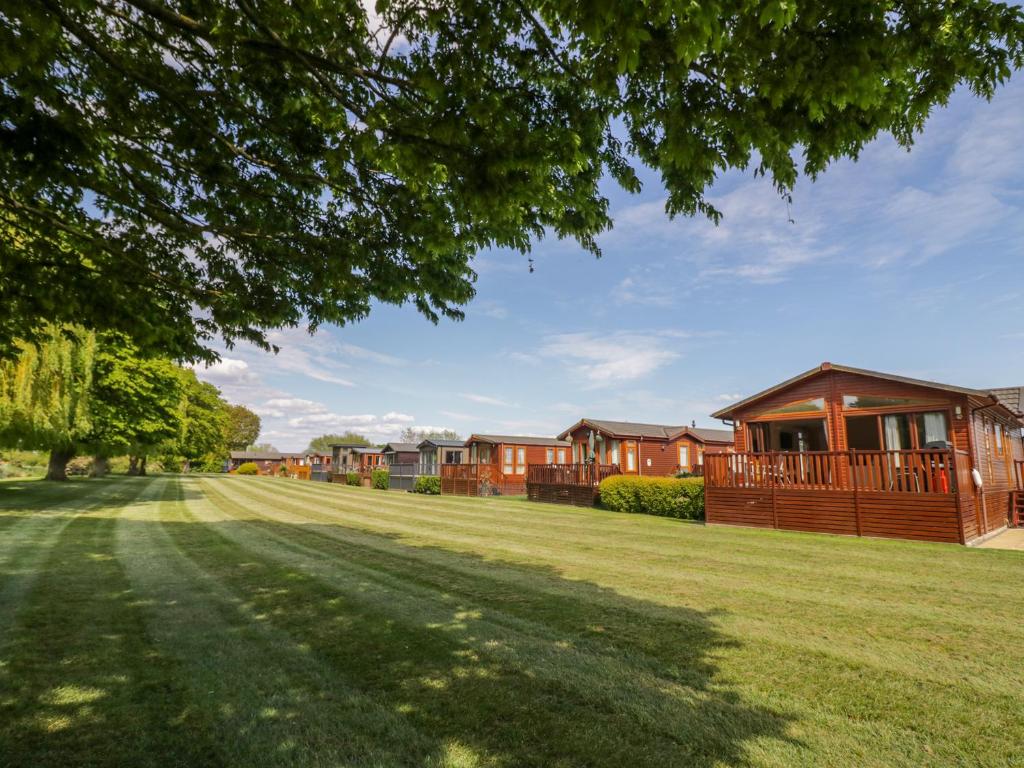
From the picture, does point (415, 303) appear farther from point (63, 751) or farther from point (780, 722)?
point (780, 722)

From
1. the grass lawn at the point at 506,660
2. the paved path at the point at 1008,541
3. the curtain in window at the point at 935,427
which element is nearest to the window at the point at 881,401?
the curtain in window at the point at 935,427

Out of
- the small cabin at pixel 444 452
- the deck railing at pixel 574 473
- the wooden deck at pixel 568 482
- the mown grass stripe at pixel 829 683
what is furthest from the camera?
the small cabin at pixel 444 452

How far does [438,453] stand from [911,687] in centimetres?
4368

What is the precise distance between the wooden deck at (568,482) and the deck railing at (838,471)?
8568mm

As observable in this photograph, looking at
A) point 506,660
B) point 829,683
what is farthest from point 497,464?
point 829,683

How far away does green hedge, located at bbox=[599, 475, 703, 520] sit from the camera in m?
17.9

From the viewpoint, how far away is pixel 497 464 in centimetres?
3694

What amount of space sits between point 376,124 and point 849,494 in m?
14.2

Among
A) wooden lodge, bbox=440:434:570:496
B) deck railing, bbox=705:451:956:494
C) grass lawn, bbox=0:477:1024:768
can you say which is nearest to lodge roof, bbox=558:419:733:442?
wooden lodge, bbox=440:434:570:496

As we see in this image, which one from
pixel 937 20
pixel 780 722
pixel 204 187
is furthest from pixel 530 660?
pixel 204 187

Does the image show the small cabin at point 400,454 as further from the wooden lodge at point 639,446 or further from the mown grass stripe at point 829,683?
the mown grass stripe at point 829,683

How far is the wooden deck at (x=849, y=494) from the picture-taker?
11.9 m

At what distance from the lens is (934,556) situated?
32.1 ft

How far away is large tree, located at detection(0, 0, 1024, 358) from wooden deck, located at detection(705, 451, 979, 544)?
11799 millimetres
